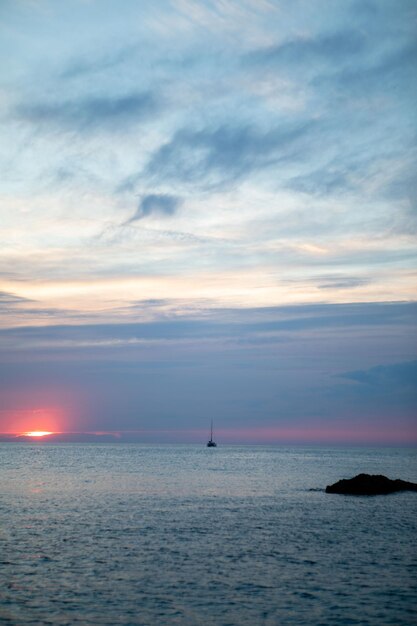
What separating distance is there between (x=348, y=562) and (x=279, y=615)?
1240cm

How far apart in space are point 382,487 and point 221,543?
161 ft

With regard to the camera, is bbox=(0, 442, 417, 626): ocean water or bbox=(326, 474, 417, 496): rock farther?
bbox=(326, 474, 417, 496): rock

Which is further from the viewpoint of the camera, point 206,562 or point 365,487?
point 365,487

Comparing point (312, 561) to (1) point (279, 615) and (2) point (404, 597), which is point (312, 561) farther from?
(1) point (279, 615)

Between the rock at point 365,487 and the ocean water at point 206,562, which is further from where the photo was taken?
the rock at point 365,487

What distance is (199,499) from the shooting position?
2869 inches

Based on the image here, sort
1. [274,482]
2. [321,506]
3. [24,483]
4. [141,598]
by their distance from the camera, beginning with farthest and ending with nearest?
[274,482] < [24,483] < [321,506] < [141,598]

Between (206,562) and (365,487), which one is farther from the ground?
(206,562)

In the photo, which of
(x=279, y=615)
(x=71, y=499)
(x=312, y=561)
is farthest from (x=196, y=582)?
(x=71, y=499)

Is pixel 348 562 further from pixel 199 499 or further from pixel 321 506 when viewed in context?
pixel 199 499

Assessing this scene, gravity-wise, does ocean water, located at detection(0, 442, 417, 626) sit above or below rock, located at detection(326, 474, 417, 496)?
above

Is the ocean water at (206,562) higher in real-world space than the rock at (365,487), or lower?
higher

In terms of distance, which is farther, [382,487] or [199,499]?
[382,487]

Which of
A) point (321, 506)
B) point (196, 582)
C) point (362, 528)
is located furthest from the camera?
point (321, 506)
